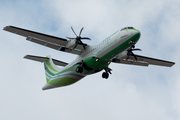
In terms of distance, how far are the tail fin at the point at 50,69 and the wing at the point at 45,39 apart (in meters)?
3.39

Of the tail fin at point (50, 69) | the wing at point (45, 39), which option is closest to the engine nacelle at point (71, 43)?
the wing at point (45, 39)

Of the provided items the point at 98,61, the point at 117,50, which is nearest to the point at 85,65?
the point at 98,61

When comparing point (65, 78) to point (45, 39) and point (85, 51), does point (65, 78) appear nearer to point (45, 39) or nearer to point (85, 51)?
point (85, 51)

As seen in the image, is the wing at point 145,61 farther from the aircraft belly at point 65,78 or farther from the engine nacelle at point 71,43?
the engine nacelle at point 71,43

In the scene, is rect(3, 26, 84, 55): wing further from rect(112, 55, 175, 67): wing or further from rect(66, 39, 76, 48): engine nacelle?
rect(112, 55, 175, 67): wing

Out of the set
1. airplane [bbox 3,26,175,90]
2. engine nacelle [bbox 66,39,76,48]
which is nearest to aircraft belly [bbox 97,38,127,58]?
airplane [bbox 3,26,175,90]

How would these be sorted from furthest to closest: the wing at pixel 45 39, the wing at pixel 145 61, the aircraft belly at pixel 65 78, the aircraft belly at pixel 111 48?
1. the wing at pixel 145 61
2. the aircraft belly at pixel 65 78
3. the wing at pixel 45 39
4. the aircraft belly at pixel 111 48

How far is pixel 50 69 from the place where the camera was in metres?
27.4

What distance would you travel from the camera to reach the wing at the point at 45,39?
21405 mm

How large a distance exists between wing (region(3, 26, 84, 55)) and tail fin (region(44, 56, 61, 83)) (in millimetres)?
3389

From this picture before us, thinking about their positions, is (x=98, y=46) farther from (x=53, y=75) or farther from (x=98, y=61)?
(x=53, y=75)

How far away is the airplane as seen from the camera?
20.6 m

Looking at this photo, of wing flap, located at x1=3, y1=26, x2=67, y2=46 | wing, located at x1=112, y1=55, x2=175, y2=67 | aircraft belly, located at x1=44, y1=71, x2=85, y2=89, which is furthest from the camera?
wing, located at x1=112, y1=55, x2=175, y2=67

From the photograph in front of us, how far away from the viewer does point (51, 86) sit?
26.1 metres
